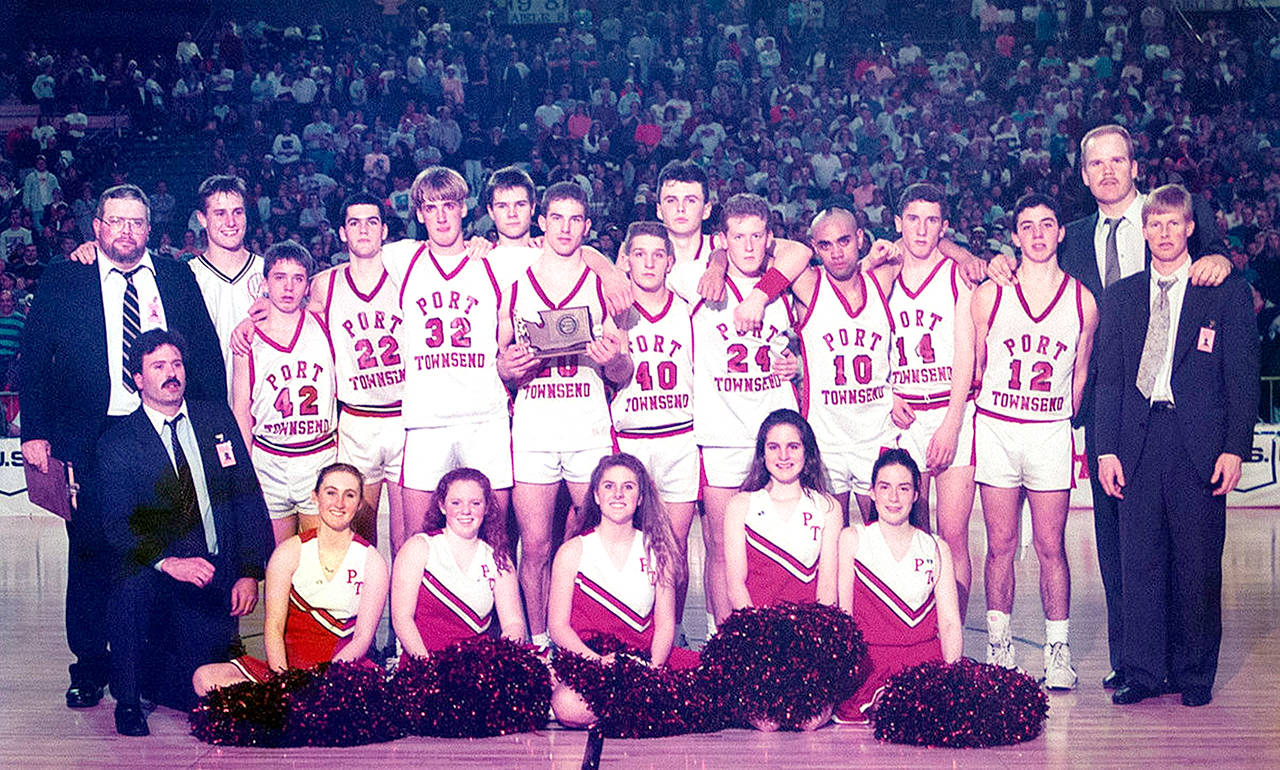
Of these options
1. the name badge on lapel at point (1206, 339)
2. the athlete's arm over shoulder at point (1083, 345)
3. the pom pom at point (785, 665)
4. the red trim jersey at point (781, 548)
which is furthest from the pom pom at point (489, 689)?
the name badge on lapel at point (1206, 339)

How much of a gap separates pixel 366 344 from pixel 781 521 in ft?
5.14

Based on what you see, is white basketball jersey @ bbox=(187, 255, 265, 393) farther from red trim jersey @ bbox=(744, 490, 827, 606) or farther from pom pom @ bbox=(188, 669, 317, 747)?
red trim jersey @ bbox=(744, 490, 827, 606)

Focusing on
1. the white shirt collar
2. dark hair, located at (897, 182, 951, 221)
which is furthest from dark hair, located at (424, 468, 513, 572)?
dark hair, located at (897, 182, 951, 221)

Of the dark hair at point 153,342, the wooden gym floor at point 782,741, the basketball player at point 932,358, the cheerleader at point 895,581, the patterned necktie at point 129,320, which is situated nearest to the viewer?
the wooden gym floor at point 782,741

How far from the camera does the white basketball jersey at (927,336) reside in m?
4.60

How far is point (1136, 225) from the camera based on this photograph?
457 centimetres

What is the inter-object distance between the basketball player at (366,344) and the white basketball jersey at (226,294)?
0.94ft

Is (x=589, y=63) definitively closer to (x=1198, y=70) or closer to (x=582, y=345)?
(x=1198, y=70)

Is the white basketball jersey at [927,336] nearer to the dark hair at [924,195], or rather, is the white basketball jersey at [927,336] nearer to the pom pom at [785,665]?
the dark hair at [924,195]

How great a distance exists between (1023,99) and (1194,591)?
231 inches

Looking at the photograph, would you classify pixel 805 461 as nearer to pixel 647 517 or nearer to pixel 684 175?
pixel 647 517

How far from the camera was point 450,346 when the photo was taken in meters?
4.56

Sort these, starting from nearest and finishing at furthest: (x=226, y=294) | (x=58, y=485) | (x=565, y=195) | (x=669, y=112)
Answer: (x=58, y=485) → (x=565, y=195) → (x=226, y=294) → (x=669, y=112)

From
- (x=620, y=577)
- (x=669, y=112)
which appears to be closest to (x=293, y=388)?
(x=620, y=577)
